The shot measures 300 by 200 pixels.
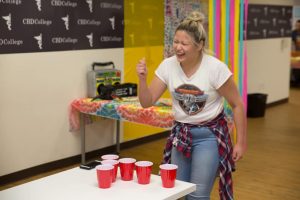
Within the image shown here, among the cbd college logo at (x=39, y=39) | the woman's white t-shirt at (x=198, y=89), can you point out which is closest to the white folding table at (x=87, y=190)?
the woman's white t-shirt at (x=198, y=89)

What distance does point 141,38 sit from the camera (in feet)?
17.3

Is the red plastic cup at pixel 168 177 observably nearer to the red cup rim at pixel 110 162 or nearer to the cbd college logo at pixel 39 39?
the red cup rim at pixel 110 162

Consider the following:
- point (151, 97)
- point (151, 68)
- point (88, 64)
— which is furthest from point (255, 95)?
point (151, 97)

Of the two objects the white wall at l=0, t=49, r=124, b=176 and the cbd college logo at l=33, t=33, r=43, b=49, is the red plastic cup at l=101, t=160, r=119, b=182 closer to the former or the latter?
the white wall at l=0, t=49, r=124, b=176

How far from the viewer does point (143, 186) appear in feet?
6.40

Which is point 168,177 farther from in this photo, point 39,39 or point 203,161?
point 39,39

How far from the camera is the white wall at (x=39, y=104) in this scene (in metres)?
4.02

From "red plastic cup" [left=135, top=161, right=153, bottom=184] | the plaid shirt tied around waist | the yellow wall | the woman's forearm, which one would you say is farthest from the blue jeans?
the yellow wall

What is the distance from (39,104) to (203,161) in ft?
7.78

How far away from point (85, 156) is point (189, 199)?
2.63 metres

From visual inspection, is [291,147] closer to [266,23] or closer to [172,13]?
[172,13]

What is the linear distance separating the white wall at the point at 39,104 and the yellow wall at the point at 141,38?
1.32ft

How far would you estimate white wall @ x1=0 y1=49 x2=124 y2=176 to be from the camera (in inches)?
158

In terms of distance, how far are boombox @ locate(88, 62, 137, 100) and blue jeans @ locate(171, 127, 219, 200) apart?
217cm
